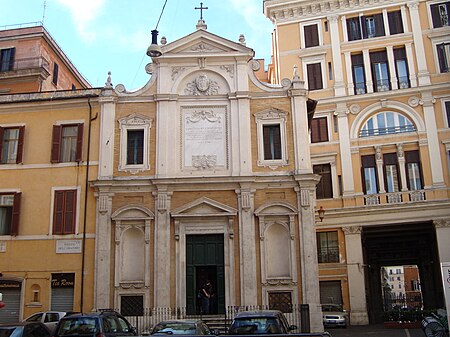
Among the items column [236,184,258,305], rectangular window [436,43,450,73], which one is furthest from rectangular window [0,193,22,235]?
rectangular window [436,43,450,73]

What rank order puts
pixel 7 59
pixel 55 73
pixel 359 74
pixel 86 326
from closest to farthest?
pixel 86 326
pixel 359 74
pixel 7 59
pixel 55 73

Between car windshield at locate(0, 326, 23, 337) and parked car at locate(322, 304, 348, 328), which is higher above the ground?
car windshield at locate(0, 326, 23, 337)

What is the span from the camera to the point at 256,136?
25875mm

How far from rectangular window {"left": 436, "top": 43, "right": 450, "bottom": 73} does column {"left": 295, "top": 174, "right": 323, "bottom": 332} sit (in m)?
16.7

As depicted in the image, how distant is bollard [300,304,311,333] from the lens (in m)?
22.8

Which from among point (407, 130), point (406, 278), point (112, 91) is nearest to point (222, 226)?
point (112, 91)

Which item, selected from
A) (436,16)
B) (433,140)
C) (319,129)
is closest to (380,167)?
(433,140)

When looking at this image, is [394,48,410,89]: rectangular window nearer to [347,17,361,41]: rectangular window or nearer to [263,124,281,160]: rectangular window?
[347,17,361,41]: rectangular window

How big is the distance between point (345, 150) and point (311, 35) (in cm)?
897

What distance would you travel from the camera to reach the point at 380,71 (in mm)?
37188

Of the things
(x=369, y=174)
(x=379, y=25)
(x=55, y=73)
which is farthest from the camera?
(x=55, y=73)

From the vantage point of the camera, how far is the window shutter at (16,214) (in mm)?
25344

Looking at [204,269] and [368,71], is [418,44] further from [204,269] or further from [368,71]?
[204,269]

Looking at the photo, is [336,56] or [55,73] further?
[55,73]
